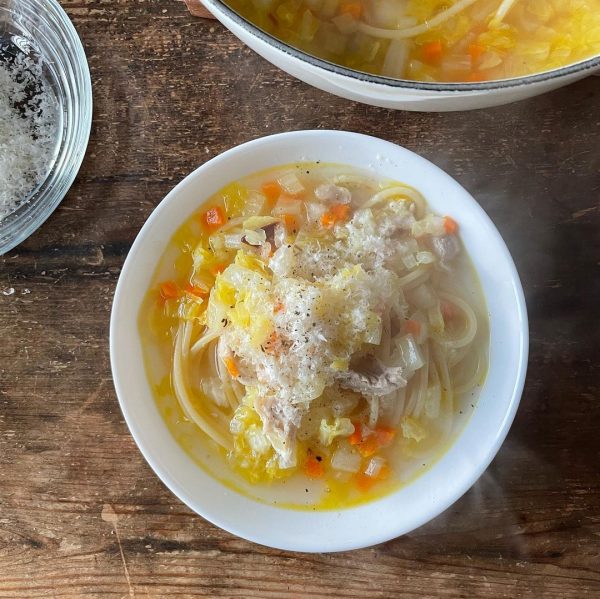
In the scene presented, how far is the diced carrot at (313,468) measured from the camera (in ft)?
6.35

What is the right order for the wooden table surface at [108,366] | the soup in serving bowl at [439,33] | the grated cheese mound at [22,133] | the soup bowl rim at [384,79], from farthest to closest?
the grated cheese mound at [22,133] < the wooden table surface at [108,366] < the soup in serving bowl at [439,33] < the soup bowl rim at [384,79]

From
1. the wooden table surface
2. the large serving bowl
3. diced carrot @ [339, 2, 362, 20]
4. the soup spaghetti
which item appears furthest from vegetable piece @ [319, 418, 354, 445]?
diced carrot @ [339, 2, 362, 20]

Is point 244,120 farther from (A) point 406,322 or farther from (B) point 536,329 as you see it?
(B) point 536,329

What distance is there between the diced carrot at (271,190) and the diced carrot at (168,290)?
370 millimetres

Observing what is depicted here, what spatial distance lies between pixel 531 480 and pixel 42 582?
1550 millimetres

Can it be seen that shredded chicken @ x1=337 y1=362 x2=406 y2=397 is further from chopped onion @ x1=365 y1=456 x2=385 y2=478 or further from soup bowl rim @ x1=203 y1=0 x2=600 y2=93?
soup bowl rim @ x1=203 y1=0 x2=600 y2=93

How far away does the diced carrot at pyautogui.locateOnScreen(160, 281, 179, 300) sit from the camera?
1.96m

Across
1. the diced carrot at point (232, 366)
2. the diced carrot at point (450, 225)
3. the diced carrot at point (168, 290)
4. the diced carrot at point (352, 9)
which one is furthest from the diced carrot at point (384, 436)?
the diced carrot at point (352, 9)

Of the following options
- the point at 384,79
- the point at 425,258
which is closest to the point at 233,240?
the point at 425,258

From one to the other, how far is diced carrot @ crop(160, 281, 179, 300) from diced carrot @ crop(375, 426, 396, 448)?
692mm

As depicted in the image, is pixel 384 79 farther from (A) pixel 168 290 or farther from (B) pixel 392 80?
(A) pixel 168 290

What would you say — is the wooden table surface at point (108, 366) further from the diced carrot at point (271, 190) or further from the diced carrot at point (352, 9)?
the diced carrot at point (352, 9)

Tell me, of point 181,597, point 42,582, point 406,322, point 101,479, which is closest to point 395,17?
point 406,322

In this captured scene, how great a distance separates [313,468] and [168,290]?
65cm
